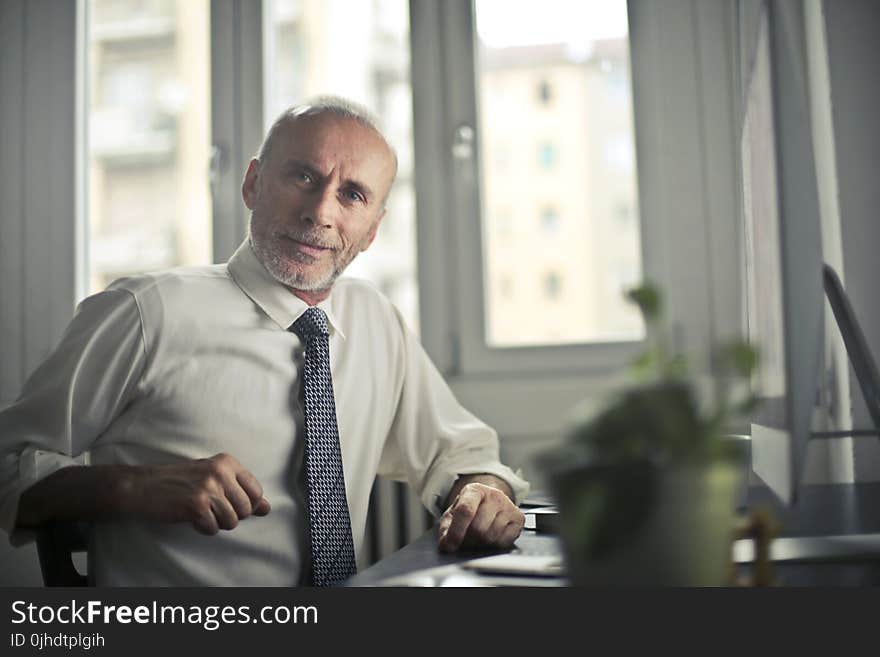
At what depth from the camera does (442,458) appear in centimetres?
109

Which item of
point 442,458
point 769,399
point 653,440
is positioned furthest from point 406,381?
point 653,440

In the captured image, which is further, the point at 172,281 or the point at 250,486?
the point at 172,281

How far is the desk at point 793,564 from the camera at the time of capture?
49cm

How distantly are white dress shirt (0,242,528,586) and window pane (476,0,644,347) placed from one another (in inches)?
12.9

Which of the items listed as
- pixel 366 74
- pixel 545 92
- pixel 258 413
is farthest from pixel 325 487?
pixel 366 74

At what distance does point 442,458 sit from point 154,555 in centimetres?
39

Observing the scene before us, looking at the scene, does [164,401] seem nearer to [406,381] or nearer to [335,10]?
[406,381]

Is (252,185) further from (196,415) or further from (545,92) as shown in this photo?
(545,92)

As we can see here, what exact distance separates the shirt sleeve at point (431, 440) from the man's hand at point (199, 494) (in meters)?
0.31

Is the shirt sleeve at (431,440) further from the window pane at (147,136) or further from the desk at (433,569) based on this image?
the window pane at (147,136)

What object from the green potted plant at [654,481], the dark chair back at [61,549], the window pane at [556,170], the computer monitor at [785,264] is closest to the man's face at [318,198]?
the window pane at [556,170]

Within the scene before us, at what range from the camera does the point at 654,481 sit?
0.29 metres

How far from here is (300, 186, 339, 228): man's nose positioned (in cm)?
105

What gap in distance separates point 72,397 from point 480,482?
50cm
